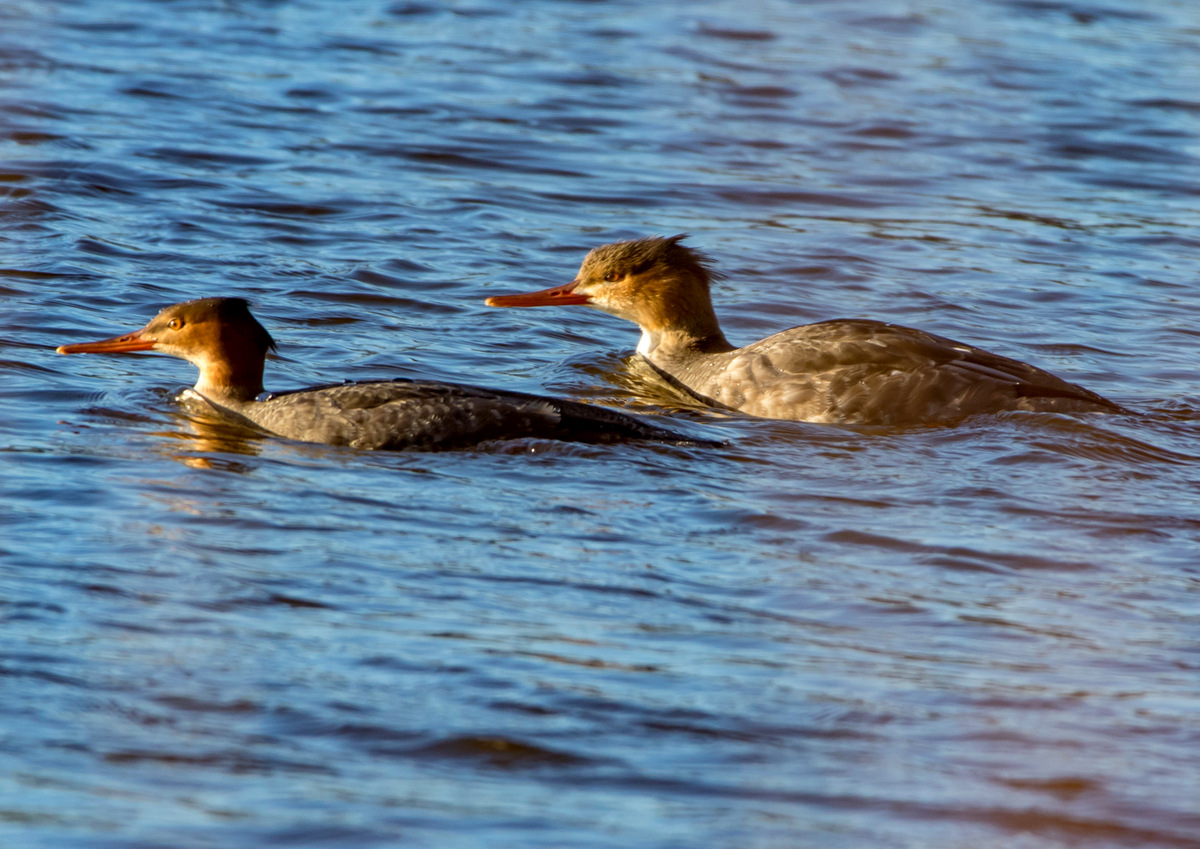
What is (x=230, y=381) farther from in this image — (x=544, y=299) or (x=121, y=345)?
(x=544, y=299)

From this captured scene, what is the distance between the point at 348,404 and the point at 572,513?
1466 millimetres

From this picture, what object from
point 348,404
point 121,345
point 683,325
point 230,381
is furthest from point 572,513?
point 683,325

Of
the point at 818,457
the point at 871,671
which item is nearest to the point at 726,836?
the point at 871,671

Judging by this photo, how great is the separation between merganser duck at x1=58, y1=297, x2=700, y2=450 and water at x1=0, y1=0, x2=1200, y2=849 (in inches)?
6.0

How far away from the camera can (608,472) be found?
756 cm

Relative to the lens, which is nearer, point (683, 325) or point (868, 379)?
point (868, 379)

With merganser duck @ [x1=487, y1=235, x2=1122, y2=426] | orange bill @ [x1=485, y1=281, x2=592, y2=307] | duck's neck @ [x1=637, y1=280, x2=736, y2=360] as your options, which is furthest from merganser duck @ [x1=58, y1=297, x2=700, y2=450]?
duck's neck @ [x1=637, y1=280, x2=736, y2=360]

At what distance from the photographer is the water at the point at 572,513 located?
Answer: 4.70 meters

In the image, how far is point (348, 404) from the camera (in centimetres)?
788

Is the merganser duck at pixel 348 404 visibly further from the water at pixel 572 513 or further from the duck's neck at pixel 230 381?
the water at pixel 572 513

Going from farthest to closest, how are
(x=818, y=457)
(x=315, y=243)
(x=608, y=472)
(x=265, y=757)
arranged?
1. (x=315, y=243)
2. (x=818, y=457)
3. (x=608, y=472)
4. (x=265, y=757)

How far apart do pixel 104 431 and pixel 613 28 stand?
12558mm

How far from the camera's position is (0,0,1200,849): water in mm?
4699

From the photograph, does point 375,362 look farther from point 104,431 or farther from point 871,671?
point 871,671
